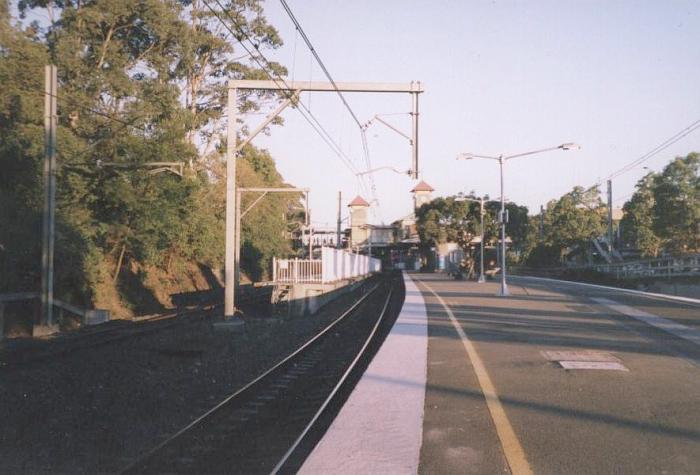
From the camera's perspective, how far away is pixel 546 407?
758 centimetres

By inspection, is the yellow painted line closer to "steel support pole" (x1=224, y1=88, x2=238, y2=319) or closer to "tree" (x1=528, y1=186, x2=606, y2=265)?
"steel support pole" (x1=224, y1=88, x2=238, y2=319)

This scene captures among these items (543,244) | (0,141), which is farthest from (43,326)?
(543,244)

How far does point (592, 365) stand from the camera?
404 inches

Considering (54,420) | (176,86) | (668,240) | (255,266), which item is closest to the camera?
(54,420)

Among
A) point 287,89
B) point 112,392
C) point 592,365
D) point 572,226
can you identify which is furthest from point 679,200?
point 112,392

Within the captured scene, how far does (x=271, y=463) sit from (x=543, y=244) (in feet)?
236

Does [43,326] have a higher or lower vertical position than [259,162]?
lower

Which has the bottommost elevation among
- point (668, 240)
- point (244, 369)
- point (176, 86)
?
point (244, 369)

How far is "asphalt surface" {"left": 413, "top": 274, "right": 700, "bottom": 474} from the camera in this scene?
573cm

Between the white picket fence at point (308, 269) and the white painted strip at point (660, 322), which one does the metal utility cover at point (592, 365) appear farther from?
the white picket fence at point (308, 269)

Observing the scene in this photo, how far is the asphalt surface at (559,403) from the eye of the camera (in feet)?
18.8

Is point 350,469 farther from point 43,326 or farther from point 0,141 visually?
point 0,141

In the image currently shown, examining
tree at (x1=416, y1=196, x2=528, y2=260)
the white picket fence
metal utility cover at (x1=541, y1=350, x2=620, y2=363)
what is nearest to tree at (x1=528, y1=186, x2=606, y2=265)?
tree at (x1=416, y1=196, x2=528, y2=260)

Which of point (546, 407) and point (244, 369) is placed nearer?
point (546, 407)
